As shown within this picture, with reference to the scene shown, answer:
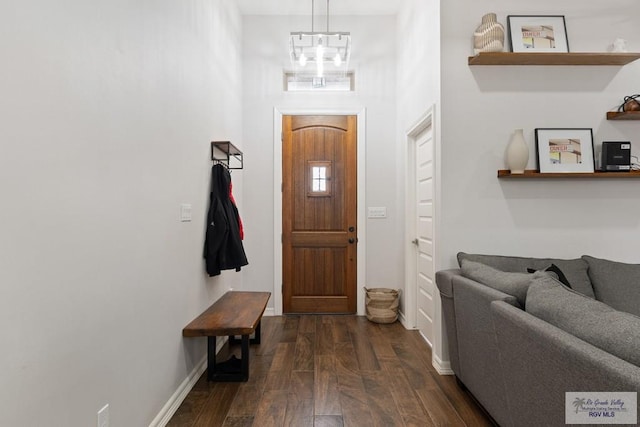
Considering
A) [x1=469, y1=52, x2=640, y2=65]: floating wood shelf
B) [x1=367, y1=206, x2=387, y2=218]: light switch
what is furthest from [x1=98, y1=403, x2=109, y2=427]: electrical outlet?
[x1=367, y1=206, x2=387, y2=218]: light switch

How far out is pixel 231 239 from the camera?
9.50 feet

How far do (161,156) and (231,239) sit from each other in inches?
41.7

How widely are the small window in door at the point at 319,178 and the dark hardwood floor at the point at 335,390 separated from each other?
161cm

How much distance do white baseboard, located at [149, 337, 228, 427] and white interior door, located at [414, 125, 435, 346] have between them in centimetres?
191

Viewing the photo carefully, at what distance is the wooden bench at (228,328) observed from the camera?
232cm

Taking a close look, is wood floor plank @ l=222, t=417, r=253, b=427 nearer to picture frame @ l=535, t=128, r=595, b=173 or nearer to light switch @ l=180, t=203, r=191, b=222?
light switch @ l=180, t=203, r=191, b=222

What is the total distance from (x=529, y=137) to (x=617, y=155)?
24.7 inches

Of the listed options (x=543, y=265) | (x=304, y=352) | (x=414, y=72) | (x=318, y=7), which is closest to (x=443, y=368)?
(x=543, y=265)

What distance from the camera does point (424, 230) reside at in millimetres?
3354

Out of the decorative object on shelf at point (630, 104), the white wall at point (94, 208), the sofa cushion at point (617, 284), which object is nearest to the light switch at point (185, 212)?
the white wall at point (94, 208)

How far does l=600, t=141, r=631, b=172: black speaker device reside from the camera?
103 inches

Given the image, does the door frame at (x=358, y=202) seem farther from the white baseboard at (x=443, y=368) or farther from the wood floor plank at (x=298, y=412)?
the wood floor plank at (x=298, y=412)

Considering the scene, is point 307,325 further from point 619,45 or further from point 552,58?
point 619,45

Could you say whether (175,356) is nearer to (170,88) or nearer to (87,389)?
(87,389)
